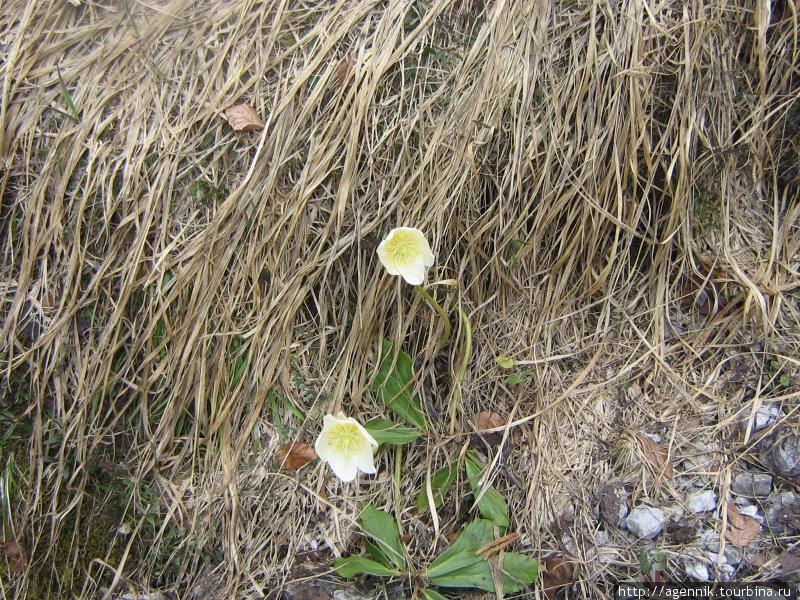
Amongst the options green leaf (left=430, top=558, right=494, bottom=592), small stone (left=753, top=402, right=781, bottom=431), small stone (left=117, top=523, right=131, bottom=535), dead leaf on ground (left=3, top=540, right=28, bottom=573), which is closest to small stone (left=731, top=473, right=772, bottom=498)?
small stone (left=753, top=402, right=781, bottom=431)

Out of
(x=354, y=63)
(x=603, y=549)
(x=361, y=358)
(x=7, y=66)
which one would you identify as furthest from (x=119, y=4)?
(x=603, y=549)

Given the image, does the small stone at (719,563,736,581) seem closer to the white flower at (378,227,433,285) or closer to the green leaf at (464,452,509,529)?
the green leaf at (464,452,509,529)

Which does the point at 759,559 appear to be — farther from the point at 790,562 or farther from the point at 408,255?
Result: the point at 408,255

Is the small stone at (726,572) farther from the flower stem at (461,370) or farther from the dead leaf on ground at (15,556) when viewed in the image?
the dead leaf on ground at (15,556)

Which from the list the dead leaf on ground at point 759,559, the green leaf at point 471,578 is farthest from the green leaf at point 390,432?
the dead leaf on ground at point 759,559

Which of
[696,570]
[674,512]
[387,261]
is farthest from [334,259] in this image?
[696,570]
